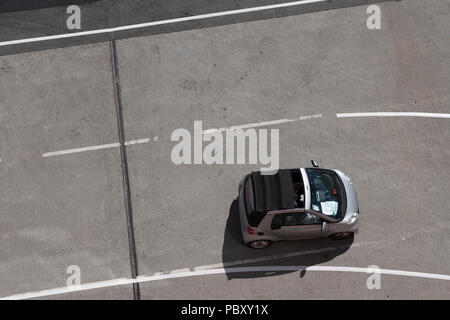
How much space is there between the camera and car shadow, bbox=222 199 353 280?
10.5m

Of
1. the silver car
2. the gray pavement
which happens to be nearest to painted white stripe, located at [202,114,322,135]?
the silver car

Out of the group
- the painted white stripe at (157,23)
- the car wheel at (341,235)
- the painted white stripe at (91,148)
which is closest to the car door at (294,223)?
the car wheel at (341,235)

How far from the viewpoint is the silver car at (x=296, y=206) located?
965cm

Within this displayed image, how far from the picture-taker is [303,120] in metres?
12.0

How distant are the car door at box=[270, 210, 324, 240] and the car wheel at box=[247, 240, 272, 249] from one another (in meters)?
0.51

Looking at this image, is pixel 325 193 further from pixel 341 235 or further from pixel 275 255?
pixel 275 255

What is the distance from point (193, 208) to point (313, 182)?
3.20 m

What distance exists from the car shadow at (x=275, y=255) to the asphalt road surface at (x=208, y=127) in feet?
Answer: 0.11

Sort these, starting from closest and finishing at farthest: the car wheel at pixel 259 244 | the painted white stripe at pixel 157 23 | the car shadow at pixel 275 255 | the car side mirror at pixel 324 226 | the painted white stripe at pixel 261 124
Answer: the car side mirror at pixel 324 226 < the car wheel at pixel 259 244 < the car shadow at pixel 275 255 < the painted white stripe at pixel 261 124 < the painted white stripe at pixel 157 23

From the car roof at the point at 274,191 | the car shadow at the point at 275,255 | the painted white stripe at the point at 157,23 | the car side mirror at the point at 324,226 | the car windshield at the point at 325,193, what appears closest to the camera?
the car roof at the point at 274,191

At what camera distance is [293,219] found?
973cm

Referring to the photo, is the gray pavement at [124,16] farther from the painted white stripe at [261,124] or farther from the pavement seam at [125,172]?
the painted white stripe at [261,124]

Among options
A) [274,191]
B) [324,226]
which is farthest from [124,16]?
[324,226]

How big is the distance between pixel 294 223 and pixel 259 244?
3.90ft
